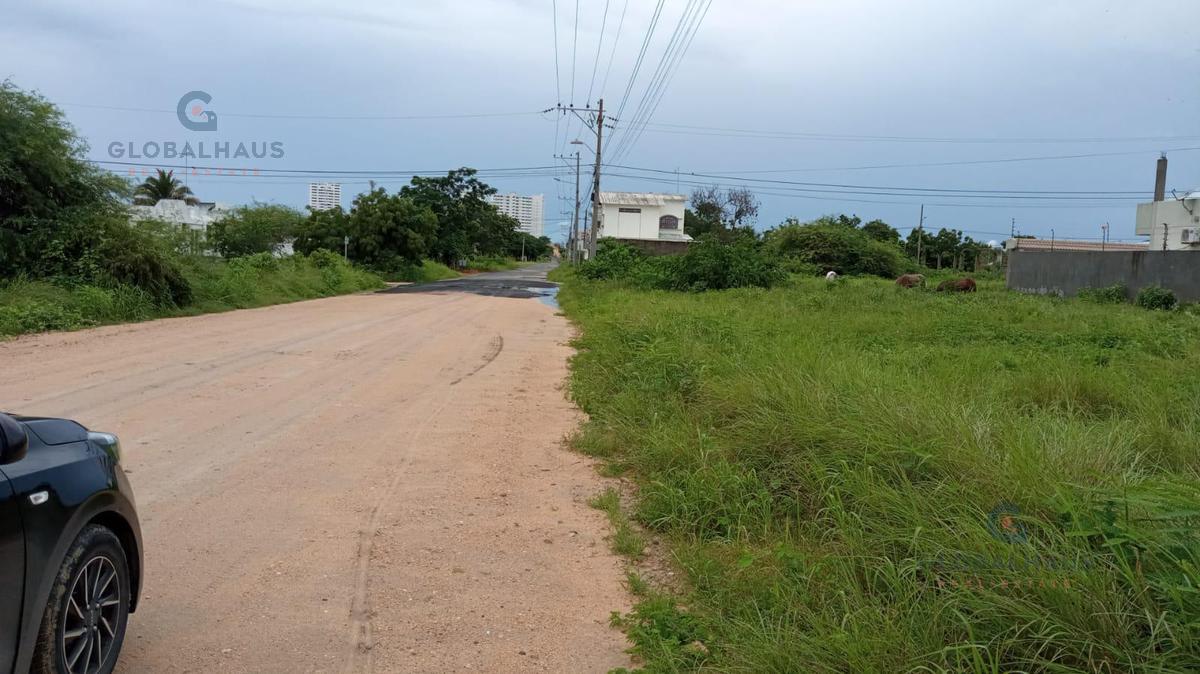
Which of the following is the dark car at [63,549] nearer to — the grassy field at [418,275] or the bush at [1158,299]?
the bush at [1158,299]

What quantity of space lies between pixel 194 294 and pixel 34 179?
168 inches

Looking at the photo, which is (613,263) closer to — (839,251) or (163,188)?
(839,251)

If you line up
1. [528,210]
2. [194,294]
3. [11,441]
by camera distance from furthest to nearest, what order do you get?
[528,210] < [194,294] < [11,441]

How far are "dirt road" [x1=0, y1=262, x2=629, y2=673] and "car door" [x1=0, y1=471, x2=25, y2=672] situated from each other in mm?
913

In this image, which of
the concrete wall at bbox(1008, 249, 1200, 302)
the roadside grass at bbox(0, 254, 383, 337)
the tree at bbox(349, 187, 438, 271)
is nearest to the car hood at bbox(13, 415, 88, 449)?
the roadside grass at bbox(0, 254, 383, 337)

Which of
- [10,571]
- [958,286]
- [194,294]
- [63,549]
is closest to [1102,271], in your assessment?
[958,286]

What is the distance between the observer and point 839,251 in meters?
46.1

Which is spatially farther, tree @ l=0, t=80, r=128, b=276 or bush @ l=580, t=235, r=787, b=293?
bush @ l=580, t=235, r=787, b=293

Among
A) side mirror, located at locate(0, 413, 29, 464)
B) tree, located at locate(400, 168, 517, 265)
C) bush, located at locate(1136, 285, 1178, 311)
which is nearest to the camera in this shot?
side mirror, located at locate(0, 413, 29, 464)

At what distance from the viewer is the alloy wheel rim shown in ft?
9.32

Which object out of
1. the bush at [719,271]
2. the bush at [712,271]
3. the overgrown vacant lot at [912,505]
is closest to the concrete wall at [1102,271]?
the bush at [712,271]

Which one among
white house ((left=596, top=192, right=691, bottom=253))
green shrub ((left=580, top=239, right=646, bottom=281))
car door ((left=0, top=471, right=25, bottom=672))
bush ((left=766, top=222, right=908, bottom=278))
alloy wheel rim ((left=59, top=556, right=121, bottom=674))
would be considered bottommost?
alloy wheel rim ((left=59, top=556, right=121, bottom=674))

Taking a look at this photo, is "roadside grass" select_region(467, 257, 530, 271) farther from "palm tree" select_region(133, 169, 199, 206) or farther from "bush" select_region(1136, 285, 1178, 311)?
"bush" select_region(1136, 285, 1178, 311)

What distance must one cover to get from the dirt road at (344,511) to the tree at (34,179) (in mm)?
6645
